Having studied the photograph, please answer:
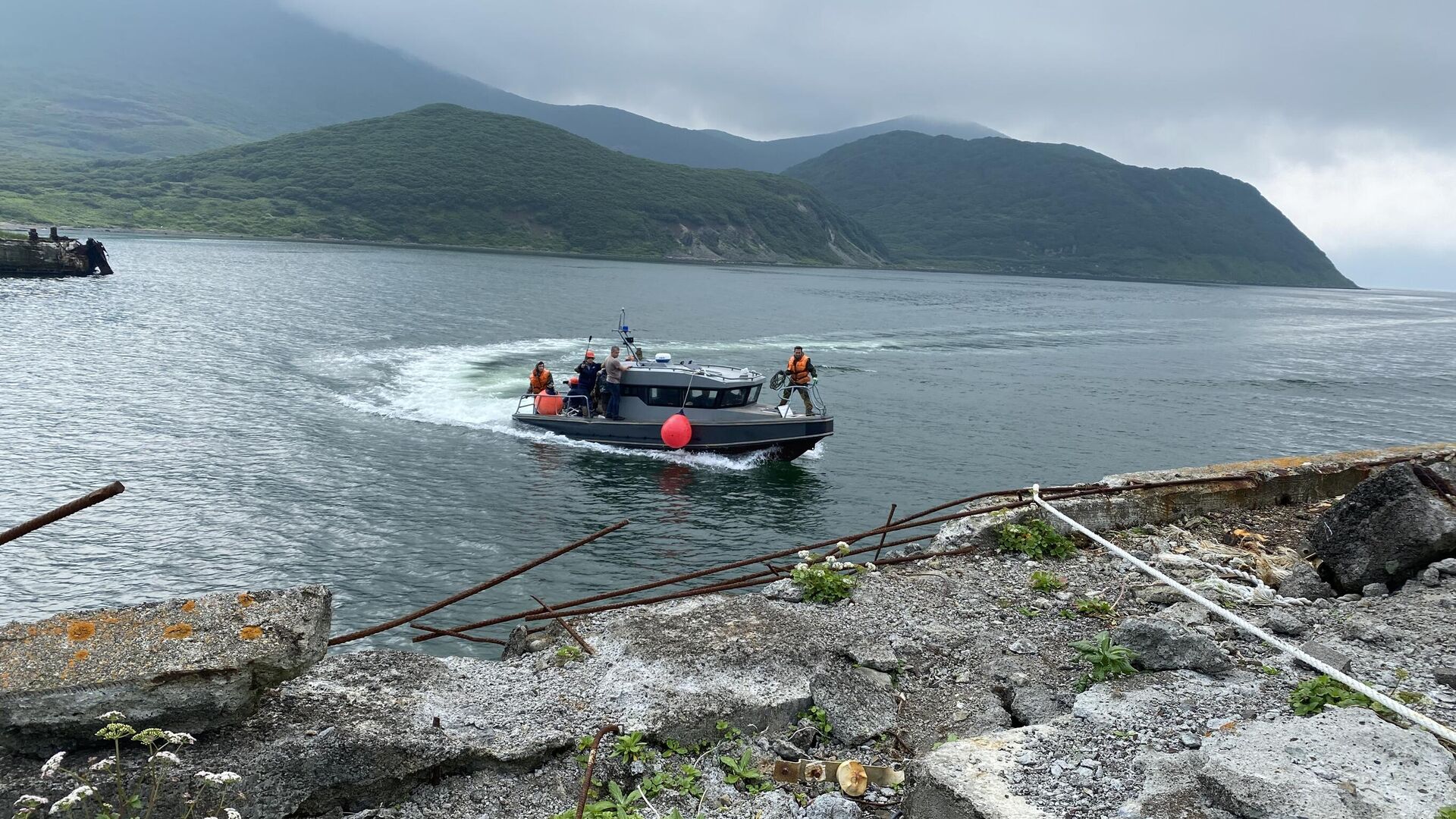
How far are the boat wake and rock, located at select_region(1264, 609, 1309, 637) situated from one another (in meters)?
22.3

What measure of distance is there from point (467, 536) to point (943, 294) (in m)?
117

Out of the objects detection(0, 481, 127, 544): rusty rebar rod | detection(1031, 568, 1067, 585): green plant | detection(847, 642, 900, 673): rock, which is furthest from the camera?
detection(1031, 568, 1067, 585): green plant

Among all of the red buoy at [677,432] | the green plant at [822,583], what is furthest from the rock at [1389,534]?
the red buoy at [677,432]

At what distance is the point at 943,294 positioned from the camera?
128500 millimetres

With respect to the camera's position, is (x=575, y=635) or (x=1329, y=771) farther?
(x=575, y=635)

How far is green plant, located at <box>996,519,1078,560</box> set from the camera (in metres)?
9.42

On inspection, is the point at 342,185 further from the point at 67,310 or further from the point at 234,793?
the point at 234,793

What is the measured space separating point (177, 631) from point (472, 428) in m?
27.1

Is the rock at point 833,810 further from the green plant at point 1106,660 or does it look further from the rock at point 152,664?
the rock at point 152,664

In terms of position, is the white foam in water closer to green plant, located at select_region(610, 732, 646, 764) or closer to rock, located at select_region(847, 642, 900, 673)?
rock, located at select_region(847, 642, 900, 673)

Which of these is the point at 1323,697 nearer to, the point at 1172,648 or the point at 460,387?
the point at 1172,648

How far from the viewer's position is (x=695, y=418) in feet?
97.9

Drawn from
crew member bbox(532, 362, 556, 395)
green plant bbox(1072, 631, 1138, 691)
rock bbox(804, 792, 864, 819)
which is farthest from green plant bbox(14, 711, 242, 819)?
crew member bbox(532, 362, 556, 395)

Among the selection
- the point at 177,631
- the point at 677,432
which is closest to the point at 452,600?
the point at 177,631
